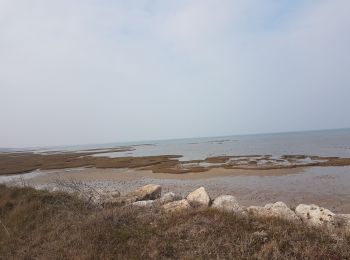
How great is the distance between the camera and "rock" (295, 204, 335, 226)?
755cm

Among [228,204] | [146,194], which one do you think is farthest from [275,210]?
[146,194]

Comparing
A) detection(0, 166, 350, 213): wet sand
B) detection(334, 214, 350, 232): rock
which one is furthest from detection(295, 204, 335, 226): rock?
detection(0, 166, 350, 213): wet sand

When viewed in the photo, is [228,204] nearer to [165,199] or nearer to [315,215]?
[315,215]

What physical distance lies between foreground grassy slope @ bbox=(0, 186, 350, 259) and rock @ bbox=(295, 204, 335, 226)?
143cm

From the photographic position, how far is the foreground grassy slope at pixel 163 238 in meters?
5.46

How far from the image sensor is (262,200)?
1634 centimetres

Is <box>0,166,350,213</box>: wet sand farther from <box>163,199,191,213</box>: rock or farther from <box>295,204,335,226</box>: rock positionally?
<box>163,199,191,213</box>: rock

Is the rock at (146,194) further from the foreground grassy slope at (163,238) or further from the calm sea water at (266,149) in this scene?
the calm sea water at (266,149)

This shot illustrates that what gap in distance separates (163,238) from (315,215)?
13.2ft

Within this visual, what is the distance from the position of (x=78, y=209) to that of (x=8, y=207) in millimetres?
3082

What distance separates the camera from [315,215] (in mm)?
7926

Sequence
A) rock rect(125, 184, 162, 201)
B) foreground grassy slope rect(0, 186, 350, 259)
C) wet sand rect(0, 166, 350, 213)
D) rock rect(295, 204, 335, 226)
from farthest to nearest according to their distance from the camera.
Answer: wet sand rect(0, 166, 350, 213) < rock rect(125, 184, 162, 201) < rock rect(295, 204, 335, 226) < foreground grassy slope rect(0, 186, 350, 259)

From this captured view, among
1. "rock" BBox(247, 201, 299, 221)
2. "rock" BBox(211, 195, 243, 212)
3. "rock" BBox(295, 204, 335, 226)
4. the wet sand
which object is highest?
"rock" BBox(211, 195, 243, 212)

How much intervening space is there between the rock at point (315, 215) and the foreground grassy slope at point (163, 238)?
143cm
